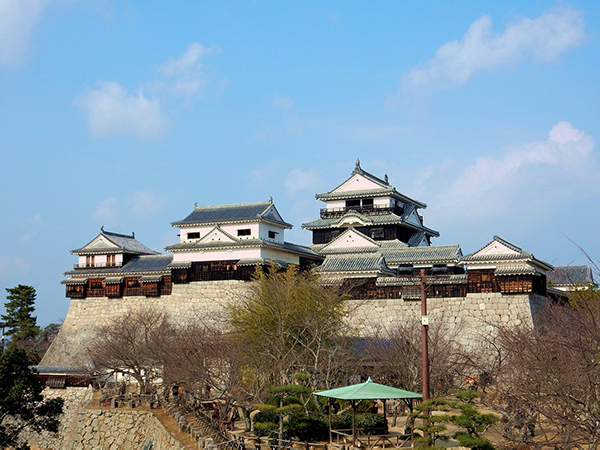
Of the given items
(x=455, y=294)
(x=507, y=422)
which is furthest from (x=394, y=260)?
(x=507, y=422)

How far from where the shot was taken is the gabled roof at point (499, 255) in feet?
103

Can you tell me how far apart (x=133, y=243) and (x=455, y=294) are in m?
22.3

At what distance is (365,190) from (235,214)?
10.5 m

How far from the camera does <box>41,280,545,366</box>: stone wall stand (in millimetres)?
31688

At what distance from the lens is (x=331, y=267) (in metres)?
36.3

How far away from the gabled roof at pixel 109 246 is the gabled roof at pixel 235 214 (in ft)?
14.9

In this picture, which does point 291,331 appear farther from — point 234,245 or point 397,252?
point 397,252

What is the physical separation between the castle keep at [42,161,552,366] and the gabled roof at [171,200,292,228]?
2.7 inches

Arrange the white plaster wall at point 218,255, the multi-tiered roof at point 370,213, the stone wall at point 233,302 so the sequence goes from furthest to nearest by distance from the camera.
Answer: the multi-tiered roof at point 370,213 < the white plaster wall at point 218,255 < the stone wall at point 233,302

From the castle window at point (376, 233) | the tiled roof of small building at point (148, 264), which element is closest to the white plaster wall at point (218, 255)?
the tiled roof of small building at point (148, 264)

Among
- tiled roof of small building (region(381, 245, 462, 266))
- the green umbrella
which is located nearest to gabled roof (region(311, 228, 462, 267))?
tiled roof of small building (region(381, 245, 462, 266))

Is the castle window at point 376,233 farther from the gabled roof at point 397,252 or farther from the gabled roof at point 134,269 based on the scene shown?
the gabled roof at point 134,269

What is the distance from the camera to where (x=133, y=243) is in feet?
148

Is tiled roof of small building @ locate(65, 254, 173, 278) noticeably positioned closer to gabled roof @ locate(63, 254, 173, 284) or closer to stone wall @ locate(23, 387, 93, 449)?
gabled roof @ locate(63, 254, 173, 284)
